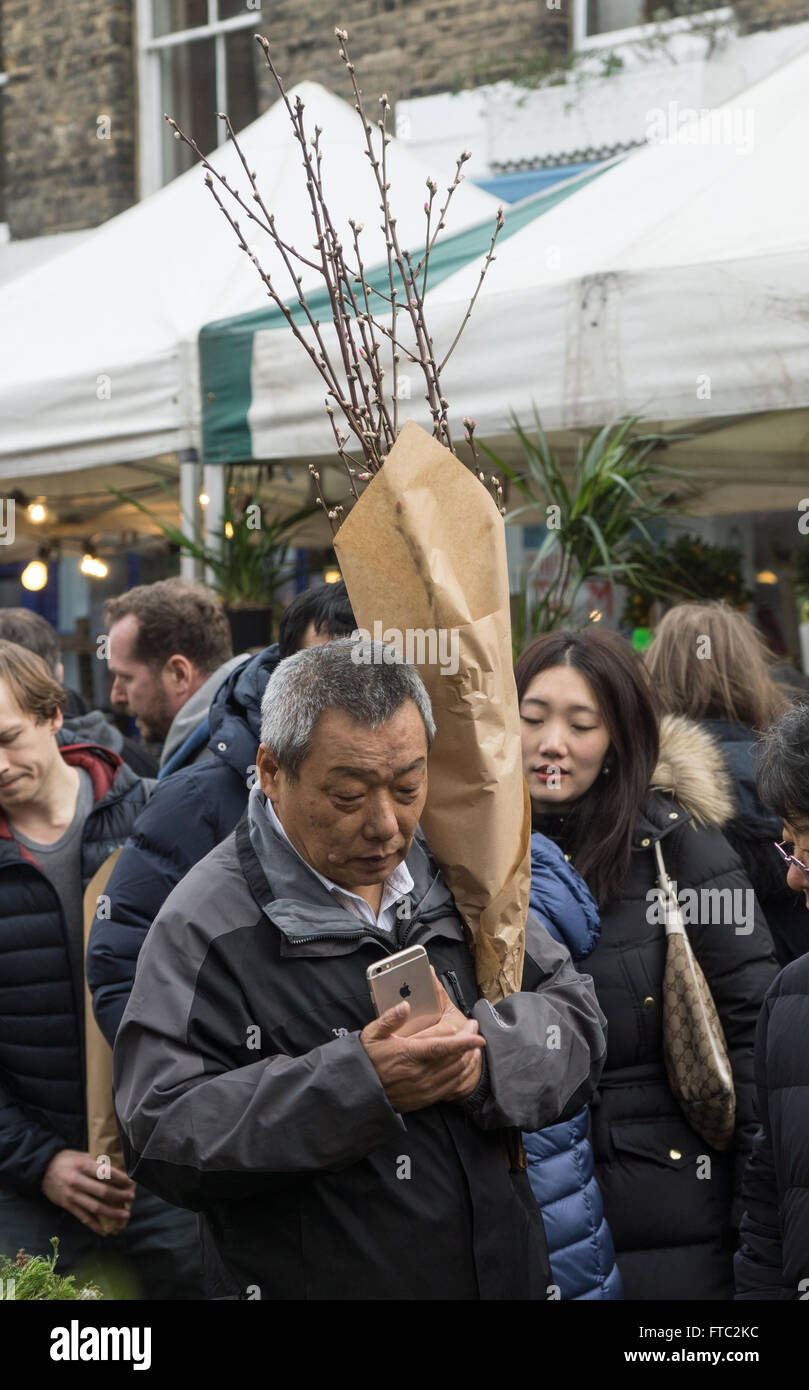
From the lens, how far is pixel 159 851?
2820 millimetres

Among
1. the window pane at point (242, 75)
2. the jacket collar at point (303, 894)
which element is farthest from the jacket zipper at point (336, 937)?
the window pane at point (242, 75)

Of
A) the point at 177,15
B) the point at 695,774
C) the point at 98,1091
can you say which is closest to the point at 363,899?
the point at 695,774

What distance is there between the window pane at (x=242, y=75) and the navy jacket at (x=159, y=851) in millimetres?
8354

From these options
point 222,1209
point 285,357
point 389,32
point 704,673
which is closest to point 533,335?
point 285,357

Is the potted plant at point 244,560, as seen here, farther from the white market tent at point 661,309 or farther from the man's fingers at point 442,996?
the man's fingers at point 442,996

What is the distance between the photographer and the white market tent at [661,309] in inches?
155

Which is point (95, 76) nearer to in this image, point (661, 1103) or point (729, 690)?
point (729, 690)

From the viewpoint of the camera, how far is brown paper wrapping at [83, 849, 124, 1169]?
3023 millimetres

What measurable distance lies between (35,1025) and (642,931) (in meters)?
1.32

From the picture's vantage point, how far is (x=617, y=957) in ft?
8.94

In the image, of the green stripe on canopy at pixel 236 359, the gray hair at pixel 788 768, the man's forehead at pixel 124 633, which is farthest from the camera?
the green stripe on canopy at pixel 236 359
